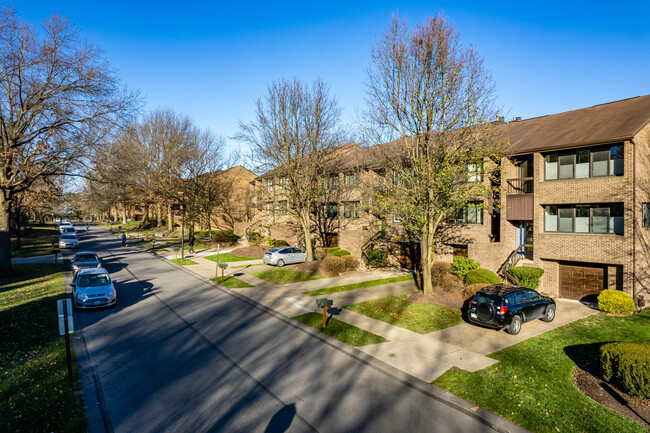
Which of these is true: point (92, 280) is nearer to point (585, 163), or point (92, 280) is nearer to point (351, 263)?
point (351, 263)

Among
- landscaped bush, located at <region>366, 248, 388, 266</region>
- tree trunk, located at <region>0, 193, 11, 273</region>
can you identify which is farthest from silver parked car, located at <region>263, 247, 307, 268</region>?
tree trunk, located at <region>0, 193, 11, 273</region>

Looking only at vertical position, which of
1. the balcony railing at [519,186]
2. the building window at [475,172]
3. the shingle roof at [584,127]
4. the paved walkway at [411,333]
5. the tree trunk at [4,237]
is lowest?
the paved walkway at [411,333]

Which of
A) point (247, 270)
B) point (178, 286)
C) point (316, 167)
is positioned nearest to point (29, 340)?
point (178, 286)

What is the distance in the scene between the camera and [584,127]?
1939 centimetres

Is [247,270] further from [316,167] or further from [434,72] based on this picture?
[434,72]

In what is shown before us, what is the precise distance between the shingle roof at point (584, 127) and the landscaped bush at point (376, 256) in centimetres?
1058

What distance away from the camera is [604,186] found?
17.5m

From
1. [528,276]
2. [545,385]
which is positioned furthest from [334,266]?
[545,385]

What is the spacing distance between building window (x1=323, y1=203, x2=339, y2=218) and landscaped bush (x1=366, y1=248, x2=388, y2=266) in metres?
8.83

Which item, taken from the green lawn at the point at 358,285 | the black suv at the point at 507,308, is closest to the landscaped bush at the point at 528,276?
the black suv at the point at 507,308

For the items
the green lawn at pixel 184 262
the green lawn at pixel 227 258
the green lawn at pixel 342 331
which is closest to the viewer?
the green lawn at pixel 342 331

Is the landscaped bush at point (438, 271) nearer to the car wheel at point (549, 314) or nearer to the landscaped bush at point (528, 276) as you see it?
the landscaped bush at point (528, 276)

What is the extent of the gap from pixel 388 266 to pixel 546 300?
12.8 meters

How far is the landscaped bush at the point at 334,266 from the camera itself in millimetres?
24219
